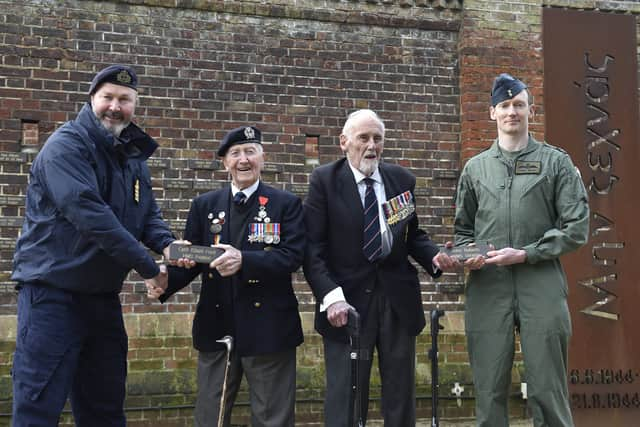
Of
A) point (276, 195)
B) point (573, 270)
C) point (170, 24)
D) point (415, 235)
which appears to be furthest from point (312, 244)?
point (573, 270)

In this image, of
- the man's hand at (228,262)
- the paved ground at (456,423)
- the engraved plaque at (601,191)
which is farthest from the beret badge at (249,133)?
the engraved plaque at (601,191)

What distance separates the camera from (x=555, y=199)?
457 cm

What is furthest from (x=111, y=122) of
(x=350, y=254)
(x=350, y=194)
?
(x=350, y=254)

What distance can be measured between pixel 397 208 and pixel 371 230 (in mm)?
225

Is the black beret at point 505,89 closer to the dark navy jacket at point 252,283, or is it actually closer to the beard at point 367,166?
the beard at point 367,166

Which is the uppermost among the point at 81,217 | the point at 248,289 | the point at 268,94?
the point at 268,94

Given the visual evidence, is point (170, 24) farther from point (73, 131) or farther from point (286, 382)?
point (286, 382)

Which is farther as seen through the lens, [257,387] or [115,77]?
[257,387]

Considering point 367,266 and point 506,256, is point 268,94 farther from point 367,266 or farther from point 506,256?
point 506,256

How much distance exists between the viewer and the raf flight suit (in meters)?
4.35

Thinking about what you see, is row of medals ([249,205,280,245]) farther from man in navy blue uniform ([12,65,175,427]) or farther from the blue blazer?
man in navy blue uniform ([12,65,175,427])

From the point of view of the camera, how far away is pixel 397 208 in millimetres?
4652

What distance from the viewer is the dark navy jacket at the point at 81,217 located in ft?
12.5

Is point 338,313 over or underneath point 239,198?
underneath
